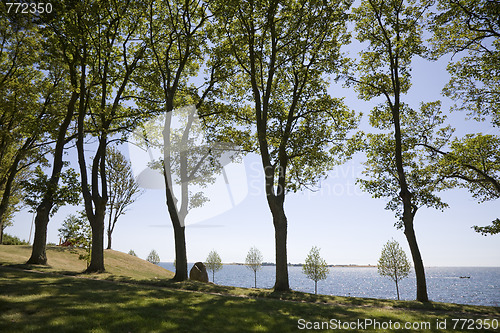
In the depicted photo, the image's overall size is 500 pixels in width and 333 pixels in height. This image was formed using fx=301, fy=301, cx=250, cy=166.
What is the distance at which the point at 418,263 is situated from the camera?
1677 centimetres

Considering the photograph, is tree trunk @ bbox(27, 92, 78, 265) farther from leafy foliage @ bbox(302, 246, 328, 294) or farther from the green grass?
leafy foliage @ bbox(302, 246, 328, 294)

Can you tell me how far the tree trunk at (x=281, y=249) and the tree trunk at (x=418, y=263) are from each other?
709 centimetres

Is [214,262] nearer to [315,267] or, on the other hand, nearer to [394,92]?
[315,267]

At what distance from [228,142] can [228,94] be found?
164 inches

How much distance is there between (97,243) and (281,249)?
1235 centimetres

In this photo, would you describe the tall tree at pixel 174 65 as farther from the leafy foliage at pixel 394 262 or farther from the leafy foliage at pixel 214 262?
the leafy foliage at pixel 214 262

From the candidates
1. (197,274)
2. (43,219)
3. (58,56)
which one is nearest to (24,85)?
(58,56)

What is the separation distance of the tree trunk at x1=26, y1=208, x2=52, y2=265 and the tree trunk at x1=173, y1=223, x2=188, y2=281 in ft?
32.8

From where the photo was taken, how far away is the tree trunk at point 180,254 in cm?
1822

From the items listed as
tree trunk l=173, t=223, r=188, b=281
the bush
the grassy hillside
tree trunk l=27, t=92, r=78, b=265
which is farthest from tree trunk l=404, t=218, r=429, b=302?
the bush

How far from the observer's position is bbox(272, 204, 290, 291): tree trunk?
1648 centimetres

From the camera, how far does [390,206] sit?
61.8ft

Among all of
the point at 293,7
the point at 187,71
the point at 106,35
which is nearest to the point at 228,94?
the point at 187,71

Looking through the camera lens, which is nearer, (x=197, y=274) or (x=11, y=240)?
(x=197, y=274)
